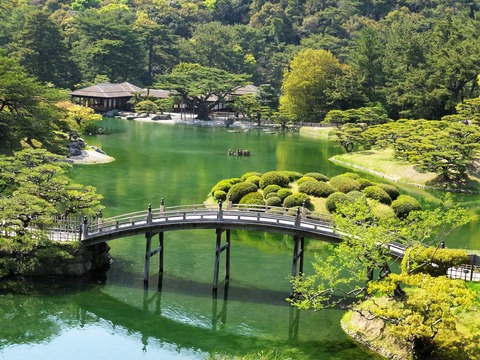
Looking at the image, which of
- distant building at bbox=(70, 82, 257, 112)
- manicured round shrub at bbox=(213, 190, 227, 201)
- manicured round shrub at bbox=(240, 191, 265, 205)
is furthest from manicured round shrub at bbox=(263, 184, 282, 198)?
distant building at bbox=(70, 82, 257, 112)

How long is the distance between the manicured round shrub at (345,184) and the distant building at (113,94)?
64.3 meters

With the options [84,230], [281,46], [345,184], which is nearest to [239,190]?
[345,184]

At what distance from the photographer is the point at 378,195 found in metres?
45.1

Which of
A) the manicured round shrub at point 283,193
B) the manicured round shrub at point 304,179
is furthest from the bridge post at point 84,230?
the manicured round shrub at point 304,179

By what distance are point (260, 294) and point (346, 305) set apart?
14.1ft

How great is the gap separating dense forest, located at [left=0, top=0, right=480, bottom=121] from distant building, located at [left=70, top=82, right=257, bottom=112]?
5.07 metres

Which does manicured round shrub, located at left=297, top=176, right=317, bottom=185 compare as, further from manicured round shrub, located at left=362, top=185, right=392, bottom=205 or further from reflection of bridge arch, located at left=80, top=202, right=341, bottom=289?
reflection of bridge arch, located at left=80, top=202, right=341, bottom=289

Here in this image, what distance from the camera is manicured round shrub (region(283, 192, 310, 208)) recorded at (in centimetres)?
4341

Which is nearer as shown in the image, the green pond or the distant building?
the green pond

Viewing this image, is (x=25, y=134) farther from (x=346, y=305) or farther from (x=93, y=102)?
(x=93, y=102)

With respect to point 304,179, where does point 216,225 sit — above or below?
below

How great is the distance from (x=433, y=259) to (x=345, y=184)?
20.3 m

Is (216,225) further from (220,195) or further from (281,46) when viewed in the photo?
(281,46)

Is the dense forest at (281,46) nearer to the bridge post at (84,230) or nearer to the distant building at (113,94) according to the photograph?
the distant building at (113,94)
